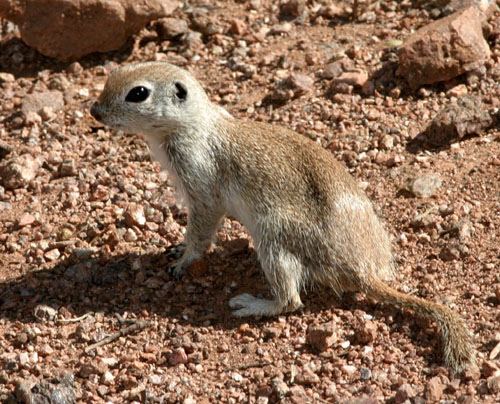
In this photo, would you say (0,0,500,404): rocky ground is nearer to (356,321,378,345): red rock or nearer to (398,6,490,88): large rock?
(356,321,378,345): red rock

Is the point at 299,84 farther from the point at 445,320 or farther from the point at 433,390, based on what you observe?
the point at 433,390

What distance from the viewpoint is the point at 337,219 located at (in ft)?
20.2

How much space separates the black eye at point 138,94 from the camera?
648 centimetres

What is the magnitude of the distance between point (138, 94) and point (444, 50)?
2758 mm

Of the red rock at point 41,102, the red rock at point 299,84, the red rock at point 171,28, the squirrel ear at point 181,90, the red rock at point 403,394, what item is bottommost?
the red rock at point 403,394

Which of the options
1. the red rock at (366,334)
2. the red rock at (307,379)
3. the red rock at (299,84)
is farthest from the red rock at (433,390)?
the red rock at (299,84)

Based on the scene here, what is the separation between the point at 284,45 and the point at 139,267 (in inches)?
123

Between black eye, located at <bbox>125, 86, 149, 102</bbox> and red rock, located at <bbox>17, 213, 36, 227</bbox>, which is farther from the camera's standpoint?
red rock, located at <bbox>17, 213, 36, 227</bbox>

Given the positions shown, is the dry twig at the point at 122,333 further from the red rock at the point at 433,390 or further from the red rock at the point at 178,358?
the red rock at the point at 433,390

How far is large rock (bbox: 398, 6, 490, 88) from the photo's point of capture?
7801 millimetres

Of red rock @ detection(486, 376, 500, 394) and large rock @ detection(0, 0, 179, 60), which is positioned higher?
large rock @ detection(0, 0, 179, 60)

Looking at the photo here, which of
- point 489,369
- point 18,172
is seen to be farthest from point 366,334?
point 18,172

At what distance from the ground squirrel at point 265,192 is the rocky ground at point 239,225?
0.62ft

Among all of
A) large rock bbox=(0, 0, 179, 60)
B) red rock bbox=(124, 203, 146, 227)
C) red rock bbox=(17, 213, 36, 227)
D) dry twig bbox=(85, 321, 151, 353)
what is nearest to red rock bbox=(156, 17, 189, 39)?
large rock bbox=(0, 0, 179, 60)
